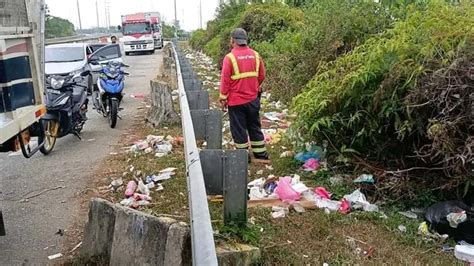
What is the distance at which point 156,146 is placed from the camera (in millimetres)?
7965

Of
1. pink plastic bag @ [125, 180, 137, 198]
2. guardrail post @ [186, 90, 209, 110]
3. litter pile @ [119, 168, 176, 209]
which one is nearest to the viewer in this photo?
litter pile @ [119, 168, 176, 209]

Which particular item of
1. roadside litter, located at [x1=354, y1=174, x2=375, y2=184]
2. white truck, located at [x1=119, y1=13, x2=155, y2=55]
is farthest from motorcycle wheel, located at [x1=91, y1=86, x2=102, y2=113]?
white truck, located at [x1=119, y1=13, x2=155, y2=55]

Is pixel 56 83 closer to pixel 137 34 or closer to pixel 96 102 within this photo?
pixel 96 102

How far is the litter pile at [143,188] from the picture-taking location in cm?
552

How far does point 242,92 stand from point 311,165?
138cm

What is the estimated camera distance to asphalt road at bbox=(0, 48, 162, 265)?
469cm

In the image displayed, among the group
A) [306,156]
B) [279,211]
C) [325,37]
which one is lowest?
[279,211]

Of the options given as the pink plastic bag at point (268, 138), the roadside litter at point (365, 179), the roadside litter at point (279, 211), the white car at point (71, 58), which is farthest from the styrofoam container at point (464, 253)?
the white car at point (71, 58)

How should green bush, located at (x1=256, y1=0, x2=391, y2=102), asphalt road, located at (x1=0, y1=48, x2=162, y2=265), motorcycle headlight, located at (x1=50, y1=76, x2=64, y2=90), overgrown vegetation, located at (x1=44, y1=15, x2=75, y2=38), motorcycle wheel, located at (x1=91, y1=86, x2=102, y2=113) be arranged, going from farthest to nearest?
overgrown vegetation, located at (x1=44, y1=15, x2=75, y2=38), motorcycle wheel, located at (x1=91, y1=86, x2=102, y2=113), green bush, located at (x1=256, y1=0, x2=391, y2=102), motorcycle headlight, located at (x1=50, y1=76, x2=64, y2=90), asphalt road, located at (x1=0, y1=48, x2=162, y2=265)

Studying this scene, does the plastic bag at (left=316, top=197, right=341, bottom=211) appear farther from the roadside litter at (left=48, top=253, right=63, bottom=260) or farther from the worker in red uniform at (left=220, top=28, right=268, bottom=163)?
the roadside litter at (left=48, top=253, right=63, bottom=260)

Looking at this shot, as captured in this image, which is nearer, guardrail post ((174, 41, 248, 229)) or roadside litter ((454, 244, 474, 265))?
guardrail post ((174, 41, 248, 229))

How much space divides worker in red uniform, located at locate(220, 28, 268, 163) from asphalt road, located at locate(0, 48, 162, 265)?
83.3 inches

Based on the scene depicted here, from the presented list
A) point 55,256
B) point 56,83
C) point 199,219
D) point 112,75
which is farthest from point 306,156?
point 112,75

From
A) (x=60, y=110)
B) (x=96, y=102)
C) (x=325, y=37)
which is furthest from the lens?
(x=96, y=102)
